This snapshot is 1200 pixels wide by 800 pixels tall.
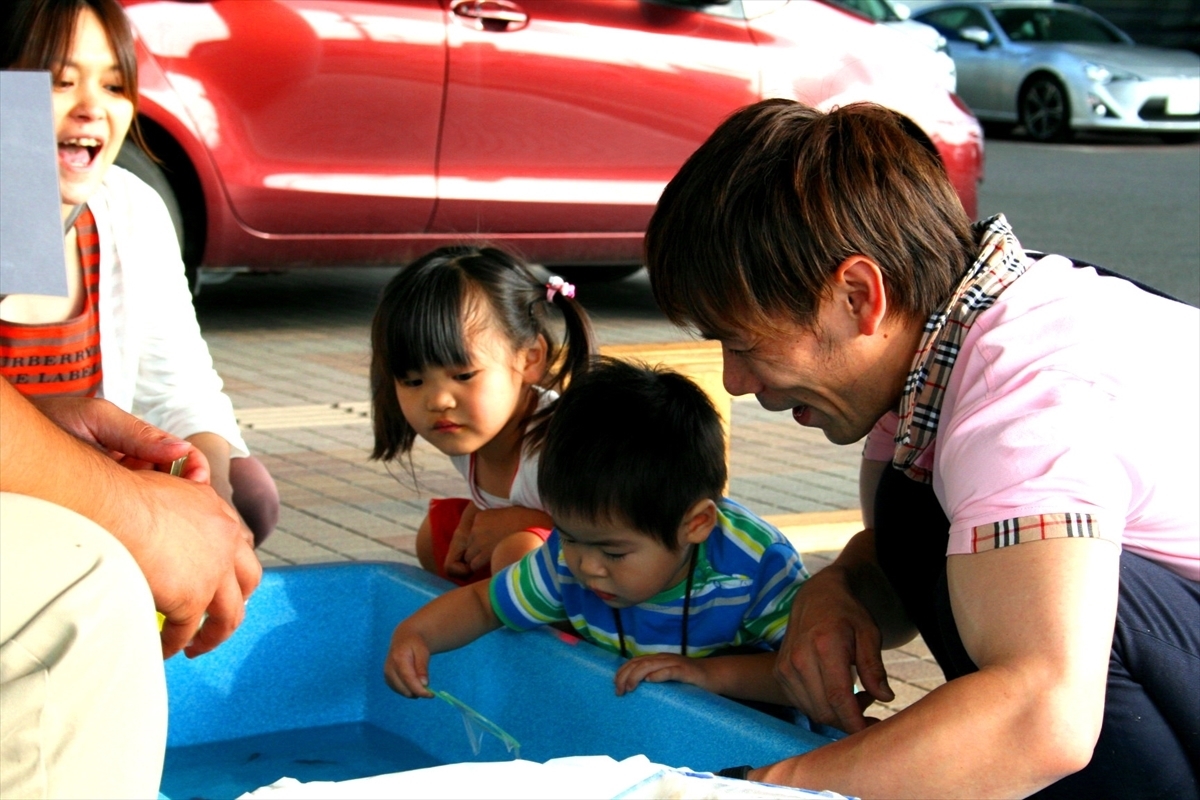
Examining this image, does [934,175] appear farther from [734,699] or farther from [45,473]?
[45,473]

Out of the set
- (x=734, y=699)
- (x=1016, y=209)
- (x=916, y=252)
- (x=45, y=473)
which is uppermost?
(x=916, y=252)

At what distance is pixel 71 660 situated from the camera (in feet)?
4.69

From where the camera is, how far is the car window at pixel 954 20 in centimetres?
1492

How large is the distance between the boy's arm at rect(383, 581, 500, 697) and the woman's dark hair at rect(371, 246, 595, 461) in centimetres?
45

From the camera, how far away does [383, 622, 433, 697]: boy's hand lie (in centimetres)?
251

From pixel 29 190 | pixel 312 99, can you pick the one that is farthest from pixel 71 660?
pixel 312 99

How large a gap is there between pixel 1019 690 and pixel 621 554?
0.87 meters

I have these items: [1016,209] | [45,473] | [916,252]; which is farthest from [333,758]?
[1016,209]

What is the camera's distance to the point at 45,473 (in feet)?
5.05

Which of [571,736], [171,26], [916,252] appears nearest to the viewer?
[916,252]

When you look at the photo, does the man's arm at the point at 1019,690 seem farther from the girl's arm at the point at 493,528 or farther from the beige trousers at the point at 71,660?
the girl's arm at the point at 493,528

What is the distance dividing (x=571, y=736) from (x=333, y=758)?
1.90 feet

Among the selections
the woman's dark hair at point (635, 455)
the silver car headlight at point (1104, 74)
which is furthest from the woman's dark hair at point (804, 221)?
the silver car headlight at point (1104, 74)

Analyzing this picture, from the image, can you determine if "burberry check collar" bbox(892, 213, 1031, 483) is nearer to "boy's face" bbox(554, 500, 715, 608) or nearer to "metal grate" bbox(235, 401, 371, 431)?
"boy's face" bbox(554, 500, 715, 608)
